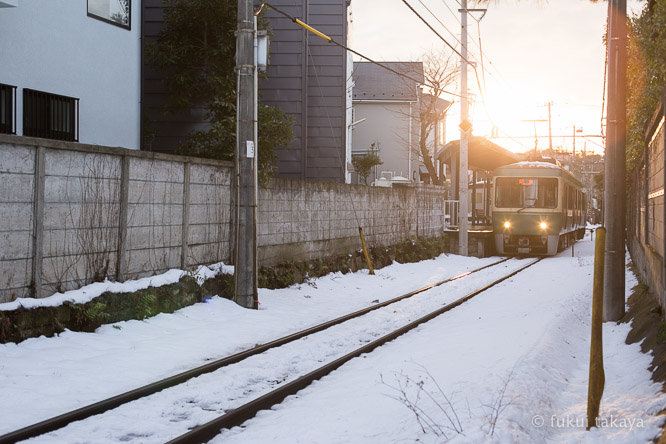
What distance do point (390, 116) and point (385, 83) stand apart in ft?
7.14

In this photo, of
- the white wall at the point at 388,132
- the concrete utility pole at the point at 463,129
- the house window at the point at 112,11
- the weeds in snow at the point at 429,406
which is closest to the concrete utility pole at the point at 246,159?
the house window at the point at 112,11

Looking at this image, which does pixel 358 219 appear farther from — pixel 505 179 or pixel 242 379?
pixel 242 379

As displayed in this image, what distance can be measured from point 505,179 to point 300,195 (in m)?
11.7

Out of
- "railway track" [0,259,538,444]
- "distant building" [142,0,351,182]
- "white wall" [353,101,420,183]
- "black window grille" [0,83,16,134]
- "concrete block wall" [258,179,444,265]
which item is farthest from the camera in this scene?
"white wall" [353,101,420,183]

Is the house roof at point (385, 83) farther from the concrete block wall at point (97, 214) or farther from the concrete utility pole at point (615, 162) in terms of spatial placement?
the concrete utility pole at point (615, 162)

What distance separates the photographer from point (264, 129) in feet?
48.0

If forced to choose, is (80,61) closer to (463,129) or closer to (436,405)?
(436,405)

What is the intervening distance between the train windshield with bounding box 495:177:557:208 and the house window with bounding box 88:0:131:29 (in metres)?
14.3

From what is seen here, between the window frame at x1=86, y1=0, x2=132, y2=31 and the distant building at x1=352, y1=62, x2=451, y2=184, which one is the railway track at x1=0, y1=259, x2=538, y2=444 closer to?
the window frame at x1=86, y1=0, x2=132, y2=31

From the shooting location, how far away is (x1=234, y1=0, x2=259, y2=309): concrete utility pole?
11.2 meters

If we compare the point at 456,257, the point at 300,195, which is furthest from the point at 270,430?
the point at 456,257

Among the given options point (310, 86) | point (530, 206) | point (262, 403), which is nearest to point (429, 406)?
point (262, 403)

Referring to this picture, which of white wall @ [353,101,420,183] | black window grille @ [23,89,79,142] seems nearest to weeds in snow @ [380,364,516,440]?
black window grille @ [23,89,79,142]

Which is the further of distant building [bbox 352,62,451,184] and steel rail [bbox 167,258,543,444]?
distant building [bbox 352,62,451,184]
